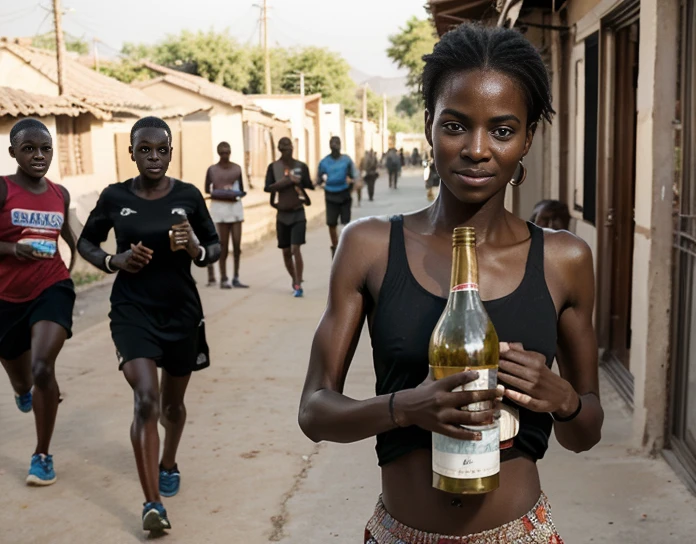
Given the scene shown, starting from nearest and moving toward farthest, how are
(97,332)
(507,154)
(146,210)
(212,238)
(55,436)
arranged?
(507,154) < (146,210) < (212,238) < (55,436) < (97,332)

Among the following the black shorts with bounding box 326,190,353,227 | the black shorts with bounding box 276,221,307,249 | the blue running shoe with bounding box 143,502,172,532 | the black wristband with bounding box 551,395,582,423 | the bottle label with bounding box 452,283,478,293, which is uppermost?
the bottle label with bounding box 452,283,478,293

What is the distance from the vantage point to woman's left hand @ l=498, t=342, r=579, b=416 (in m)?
1.79

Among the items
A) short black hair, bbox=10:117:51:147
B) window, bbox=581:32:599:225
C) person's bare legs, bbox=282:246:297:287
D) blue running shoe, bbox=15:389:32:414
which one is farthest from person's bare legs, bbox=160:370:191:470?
person's bare legs, bbox=282:246:297:287

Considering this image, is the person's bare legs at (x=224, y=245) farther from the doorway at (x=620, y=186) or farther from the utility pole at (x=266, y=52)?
the utility pole at (x=266, y=52)

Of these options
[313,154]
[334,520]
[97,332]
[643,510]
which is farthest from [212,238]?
[313,154]

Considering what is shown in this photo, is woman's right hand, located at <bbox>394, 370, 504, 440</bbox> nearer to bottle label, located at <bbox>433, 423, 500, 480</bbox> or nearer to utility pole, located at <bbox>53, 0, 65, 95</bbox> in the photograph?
bottle label, located at <bbox>433, 423, 500, 480</bbox>

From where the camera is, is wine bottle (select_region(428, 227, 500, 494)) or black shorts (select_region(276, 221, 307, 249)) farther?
black shorts (select_region(276, 221, 307, 249))

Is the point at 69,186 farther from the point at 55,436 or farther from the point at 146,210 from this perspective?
the point at 146,210

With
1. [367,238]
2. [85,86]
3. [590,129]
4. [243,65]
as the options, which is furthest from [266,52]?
[367,238]

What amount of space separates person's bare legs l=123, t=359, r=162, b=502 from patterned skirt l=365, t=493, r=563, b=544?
8.57ft

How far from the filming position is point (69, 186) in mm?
16516

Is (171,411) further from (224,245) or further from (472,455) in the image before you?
(224,245)

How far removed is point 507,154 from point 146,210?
3.36m

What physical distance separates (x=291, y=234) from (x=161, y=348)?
7049mm
